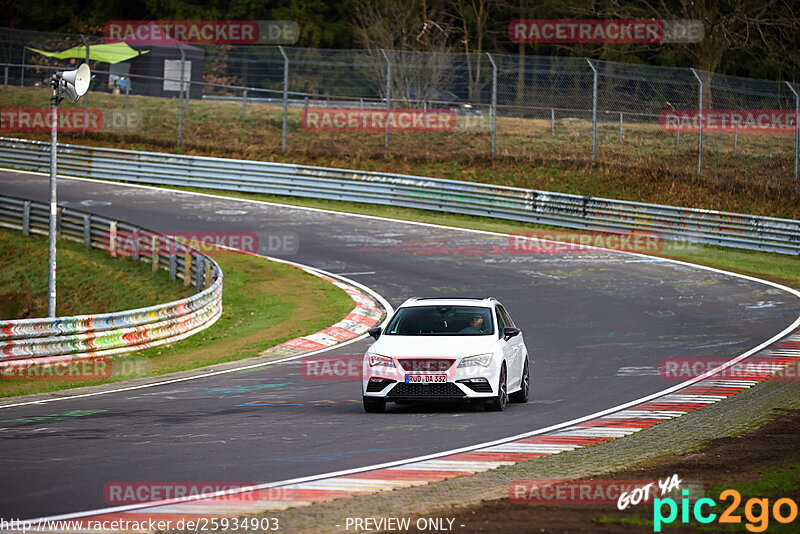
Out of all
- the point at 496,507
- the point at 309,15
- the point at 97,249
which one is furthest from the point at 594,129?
the point at 309,15

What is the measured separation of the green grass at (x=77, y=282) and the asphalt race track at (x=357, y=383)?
9.21 ft

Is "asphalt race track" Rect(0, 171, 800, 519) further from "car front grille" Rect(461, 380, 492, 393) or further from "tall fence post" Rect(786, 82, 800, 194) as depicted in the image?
"tall fence post" Rect(786, 82, 800, 194)

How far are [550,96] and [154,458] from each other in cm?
2806

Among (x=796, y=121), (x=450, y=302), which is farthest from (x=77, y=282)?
(x=796, y=121)

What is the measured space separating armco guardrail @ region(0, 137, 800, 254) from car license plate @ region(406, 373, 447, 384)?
776 inches

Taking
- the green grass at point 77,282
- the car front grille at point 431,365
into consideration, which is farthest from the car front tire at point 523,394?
the green grass at point 77,282

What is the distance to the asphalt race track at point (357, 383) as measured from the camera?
9.38 metres

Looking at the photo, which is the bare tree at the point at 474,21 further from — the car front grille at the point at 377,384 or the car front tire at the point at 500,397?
the car front grille at the point at 377,384

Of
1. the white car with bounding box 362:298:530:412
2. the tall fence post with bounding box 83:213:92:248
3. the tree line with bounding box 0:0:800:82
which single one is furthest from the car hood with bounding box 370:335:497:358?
the tree line with bounding box 0:0:800:82

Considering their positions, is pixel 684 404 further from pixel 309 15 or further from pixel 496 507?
pixel 309 15

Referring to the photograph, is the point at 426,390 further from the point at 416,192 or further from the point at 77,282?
the point at 416,192

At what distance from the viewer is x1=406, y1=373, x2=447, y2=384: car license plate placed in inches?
487

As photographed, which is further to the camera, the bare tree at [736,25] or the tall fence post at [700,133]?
the bare tree at [736,25]

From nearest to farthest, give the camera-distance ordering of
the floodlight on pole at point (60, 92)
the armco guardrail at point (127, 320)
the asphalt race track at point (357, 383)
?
the asphalt race track at point (357, 383), the armco guardrail at point (127, 320), the floodlight on pole at point (60, 92)
